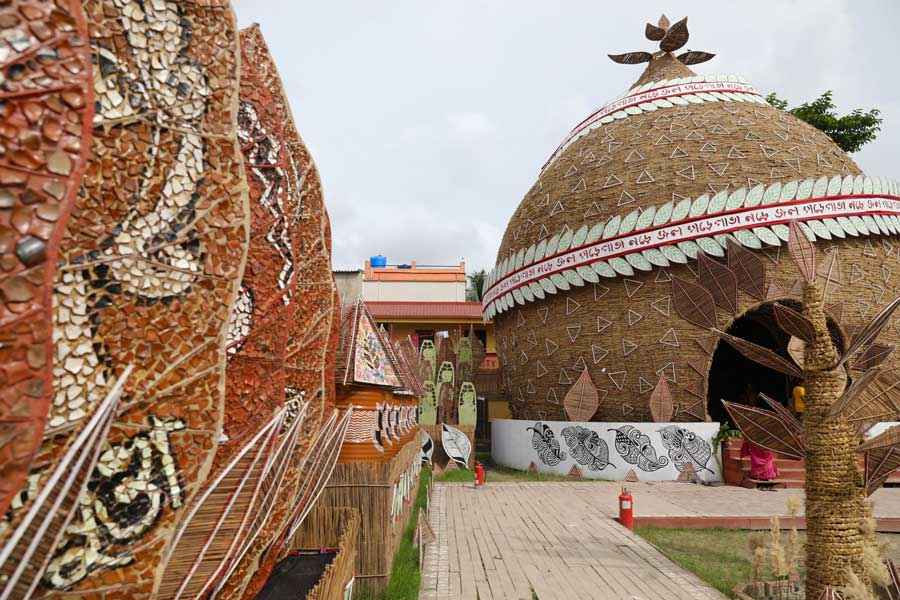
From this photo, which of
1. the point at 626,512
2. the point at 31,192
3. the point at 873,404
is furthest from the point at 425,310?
the point at 31,192

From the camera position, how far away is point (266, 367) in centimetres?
243

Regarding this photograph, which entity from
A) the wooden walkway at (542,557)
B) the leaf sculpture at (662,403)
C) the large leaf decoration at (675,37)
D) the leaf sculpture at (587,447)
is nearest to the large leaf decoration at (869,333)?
the wooden walkway at (542,557)

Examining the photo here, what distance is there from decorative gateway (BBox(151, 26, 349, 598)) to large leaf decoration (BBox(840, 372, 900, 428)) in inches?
161

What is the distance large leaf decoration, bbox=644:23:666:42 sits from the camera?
16391 millimetres

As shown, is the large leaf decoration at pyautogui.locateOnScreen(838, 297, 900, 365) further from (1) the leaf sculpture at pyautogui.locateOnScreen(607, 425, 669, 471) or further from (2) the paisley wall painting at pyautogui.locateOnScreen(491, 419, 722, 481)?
(1) the leaf sculpture at pyautogui.locateOnScreen(607, 425, 669, 471)

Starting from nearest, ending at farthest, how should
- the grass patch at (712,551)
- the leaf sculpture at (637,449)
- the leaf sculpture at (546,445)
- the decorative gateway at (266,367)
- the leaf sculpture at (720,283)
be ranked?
the decorative gateway at (266,367) < the grass patch at (712,551) < the leaf sculpture at (720,283) < the leaf sculpture at (637,449) < the leaf sculpture at (546,445)

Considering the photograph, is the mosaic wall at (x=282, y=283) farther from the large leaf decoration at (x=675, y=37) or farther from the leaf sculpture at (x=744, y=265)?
the large leaf decoration at (x=675, y=37)

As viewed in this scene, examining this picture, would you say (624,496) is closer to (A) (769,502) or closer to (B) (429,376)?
(A) (769,502)

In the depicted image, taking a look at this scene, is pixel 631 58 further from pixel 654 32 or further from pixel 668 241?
pixel 668 241

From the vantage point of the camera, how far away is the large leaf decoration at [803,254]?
17.1 ft

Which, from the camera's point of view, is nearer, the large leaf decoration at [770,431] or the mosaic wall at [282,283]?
the mosaic wall at [282,283]

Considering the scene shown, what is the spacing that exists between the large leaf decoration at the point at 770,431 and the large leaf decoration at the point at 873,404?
42 cm

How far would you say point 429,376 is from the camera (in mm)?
15688

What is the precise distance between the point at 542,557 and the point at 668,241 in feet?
24.7
